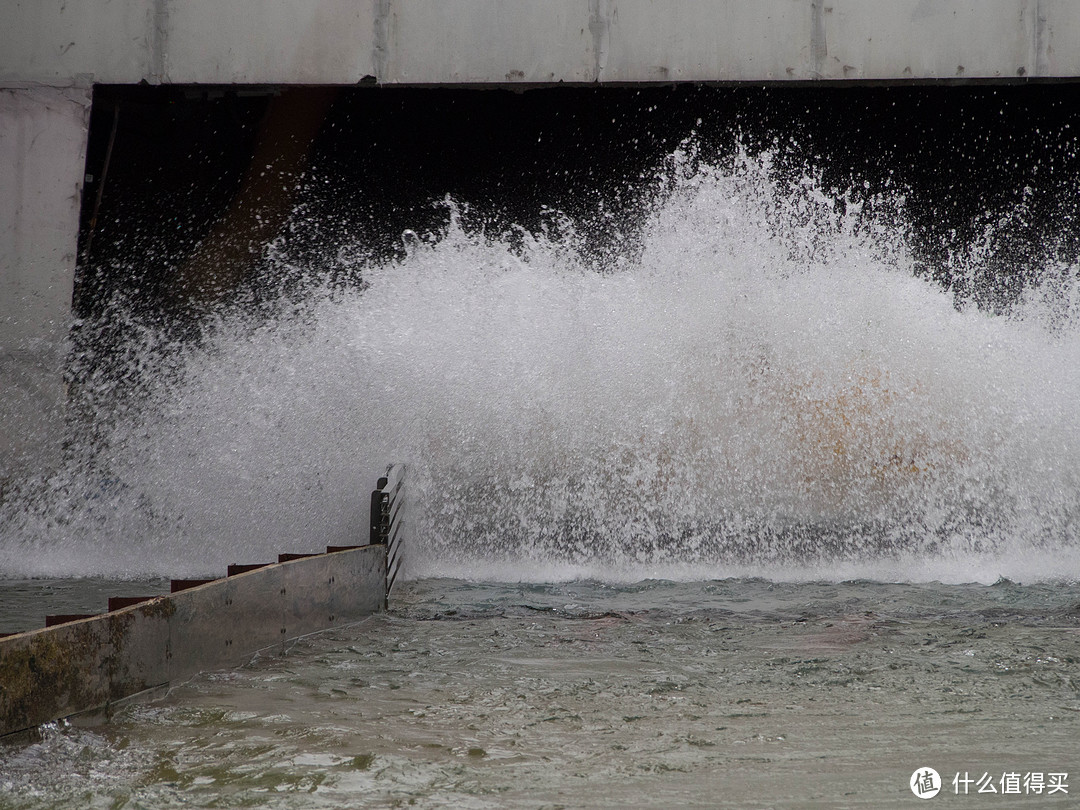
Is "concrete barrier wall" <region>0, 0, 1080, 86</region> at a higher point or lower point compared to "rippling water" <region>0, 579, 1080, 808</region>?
higher

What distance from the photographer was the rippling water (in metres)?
2.36

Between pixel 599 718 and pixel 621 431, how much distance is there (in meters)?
3.96

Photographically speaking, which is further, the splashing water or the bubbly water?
the splashing water

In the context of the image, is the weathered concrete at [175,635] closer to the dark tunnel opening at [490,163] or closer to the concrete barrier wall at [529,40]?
the concrete barrier wall at [529,40]

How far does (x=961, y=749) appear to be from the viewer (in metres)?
2.63

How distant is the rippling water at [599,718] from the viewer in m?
2.36

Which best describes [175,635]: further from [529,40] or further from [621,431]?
[529,40]

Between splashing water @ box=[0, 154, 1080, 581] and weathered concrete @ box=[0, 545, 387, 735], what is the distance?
1.70m

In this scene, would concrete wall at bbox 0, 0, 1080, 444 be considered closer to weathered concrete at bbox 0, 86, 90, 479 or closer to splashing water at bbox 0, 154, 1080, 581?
weathered concrete at bbox 0, 86, 90, 479

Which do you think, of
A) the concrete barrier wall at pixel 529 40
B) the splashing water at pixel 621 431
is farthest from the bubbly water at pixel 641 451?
the concrete barrier wall at pixel 529 40

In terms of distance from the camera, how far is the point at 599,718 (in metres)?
2.95

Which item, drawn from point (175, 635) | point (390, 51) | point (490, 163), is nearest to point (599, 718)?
point (175, 635)

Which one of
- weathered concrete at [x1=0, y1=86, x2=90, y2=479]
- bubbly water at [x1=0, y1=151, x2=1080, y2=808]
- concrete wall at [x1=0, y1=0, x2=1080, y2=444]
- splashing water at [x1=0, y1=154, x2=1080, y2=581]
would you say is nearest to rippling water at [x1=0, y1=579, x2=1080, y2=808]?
bubbly water at [x1=0, y1=151, x2=1080, y2=808]

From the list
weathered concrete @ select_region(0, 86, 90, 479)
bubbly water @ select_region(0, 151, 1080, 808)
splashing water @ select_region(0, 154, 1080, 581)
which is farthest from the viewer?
weathered concrete @ select_region(0, 86, 90, 479)
